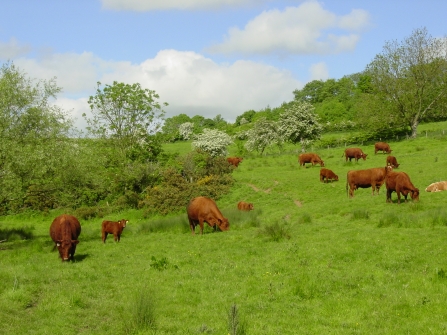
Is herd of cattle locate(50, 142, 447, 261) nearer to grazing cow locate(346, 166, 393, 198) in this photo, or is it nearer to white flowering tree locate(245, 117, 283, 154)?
grazing cow locate(346, 166, 393, 198)

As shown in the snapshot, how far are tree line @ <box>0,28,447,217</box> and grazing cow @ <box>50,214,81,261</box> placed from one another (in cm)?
253

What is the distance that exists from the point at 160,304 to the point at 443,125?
2387 inches

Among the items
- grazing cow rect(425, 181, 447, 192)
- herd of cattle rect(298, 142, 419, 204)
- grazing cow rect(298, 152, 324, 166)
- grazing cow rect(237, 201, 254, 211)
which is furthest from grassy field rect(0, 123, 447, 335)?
grazing cow rect(298, 152, 324, 166)

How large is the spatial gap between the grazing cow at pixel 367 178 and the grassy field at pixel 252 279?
421cm

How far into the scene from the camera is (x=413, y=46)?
5819cm

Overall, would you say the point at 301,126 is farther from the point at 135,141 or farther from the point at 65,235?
the point at 65,235

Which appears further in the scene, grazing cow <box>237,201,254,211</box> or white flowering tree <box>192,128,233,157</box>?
white flowering tree <box>192,128,233,157</box>

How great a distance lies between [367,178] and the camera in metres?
27.2

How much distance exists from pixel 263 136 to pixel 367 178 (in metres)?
33.3

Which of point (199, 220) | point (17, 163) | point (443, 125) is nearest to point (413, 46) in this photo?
point (443, 125)

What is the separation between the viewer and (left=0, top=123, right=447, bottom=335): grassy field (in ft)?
29.8

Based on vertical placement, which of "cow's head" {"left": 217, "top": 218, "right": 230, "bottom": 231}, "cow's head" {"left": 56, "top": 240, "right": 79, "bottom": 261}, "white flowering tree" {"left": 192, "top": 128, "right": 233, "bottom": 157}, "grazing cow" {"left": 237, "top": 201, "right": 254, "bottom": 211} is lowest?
"grazing cow" {"left": 237, "top": 201, "right": 254, "bottom": 211}

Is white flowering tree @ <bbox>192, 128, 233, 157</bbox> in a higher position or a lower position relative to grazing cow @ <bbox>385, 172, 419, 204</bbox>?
higher

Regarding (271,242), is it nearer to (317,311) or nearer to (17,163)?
(317,311)
